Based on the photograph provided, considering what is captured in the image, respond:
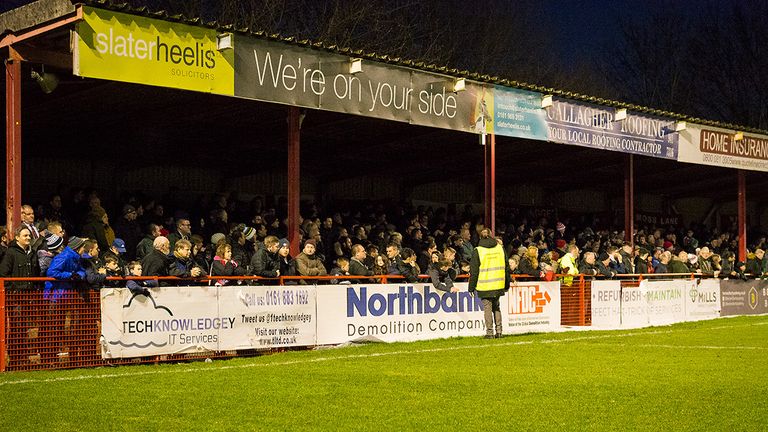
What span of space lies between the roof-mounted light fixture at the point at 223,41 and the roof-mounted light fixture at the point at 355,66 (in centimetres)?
263

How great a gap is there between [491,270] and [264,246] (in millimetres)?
4085

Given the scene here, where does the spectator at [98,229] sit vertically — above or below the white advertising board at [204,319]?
above

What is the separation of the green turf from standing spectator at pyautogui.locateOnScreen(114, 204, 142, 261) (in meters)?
3.89

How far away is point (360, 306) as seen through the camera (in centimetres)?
1625

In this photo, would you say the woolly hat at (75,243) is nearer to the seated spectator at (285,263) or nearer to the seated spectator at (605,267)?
the seated spectator at (285,263)

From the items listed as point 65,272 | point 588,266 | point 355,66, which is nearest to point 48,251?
point 65,272

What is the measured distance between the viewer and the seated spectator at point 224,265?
14.6 m

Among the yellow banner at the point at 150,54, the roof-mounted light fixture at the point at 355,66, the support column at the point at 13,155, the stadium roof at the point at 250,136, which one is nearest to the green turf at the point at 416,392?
the support column at the point at 13,155

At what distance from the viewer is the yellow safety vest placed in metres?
17.3

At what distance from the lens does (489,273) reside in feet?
57.0

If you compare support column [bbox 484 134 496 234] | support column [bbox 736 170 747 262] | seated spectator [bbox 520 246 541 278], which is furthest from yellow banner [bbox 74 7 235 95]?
support column [bbox 736 170 747 262]

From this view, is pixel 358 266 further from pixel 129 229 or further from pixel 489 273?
pixel 129 229

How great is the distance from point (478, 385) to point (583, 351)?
4.72 metres

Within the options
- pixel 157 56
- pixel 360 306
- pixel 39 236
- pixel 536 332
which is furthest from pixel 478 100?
pixel 39 236
